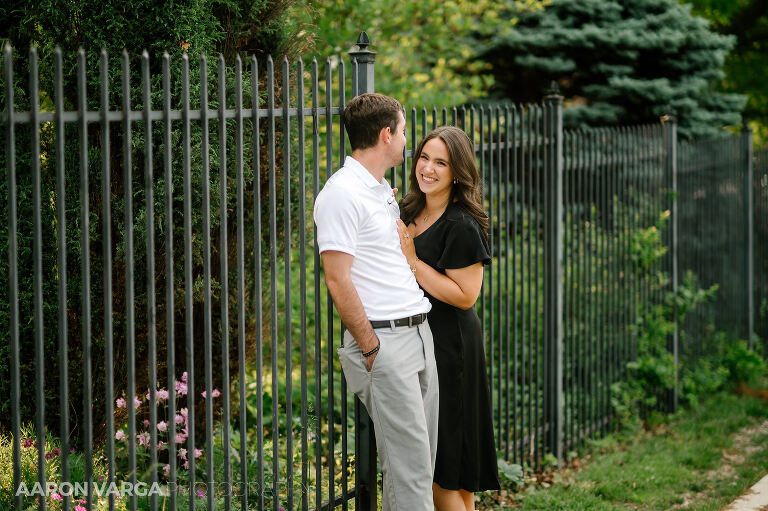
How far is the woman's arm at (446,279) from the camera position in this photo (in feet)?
12.3

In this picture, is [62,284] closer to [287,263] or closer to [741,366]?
[287,263]

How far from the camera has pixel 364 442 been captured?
422 centimetres

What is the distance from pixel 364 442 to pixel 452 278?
1.04 m

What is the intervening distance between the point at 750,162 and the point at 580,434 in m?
4.55

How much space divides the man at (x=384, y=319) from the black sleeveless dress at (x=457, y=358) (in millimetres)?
284

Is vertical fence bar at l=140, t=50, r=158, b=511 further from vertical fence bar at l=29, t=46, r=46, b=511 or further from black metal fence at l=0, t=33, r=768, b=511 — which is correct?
vertical fence bar at l=29, t=46, r=46, b=511

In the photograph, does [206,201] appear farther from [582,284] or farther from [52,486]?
[582,284]

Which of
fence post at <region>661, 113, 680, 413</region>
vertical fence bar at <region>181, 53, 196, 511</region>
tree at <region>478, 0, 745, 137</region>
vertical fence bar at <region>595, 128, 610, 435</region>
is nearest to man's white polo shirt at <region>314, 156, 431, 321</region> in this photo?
vertical fence bar at <region>181, 53, 196, 511</region>

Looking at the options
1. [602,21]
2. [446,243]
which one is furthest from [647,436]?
[602,21]

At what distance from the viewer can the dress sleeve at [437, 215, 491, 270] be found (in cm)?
376

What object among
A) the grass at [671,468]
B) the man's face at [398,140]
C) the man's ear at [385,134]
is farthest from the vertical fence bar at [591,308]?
the man's ear at [385,134]

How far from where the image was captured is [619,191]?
6.85m

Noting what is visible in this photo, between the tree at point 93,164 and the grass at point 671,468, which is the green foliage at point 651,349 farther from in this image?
the tree at point 93,164

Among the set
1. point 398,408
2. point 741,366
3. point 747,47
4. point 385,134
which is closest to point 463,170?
point 385,134
